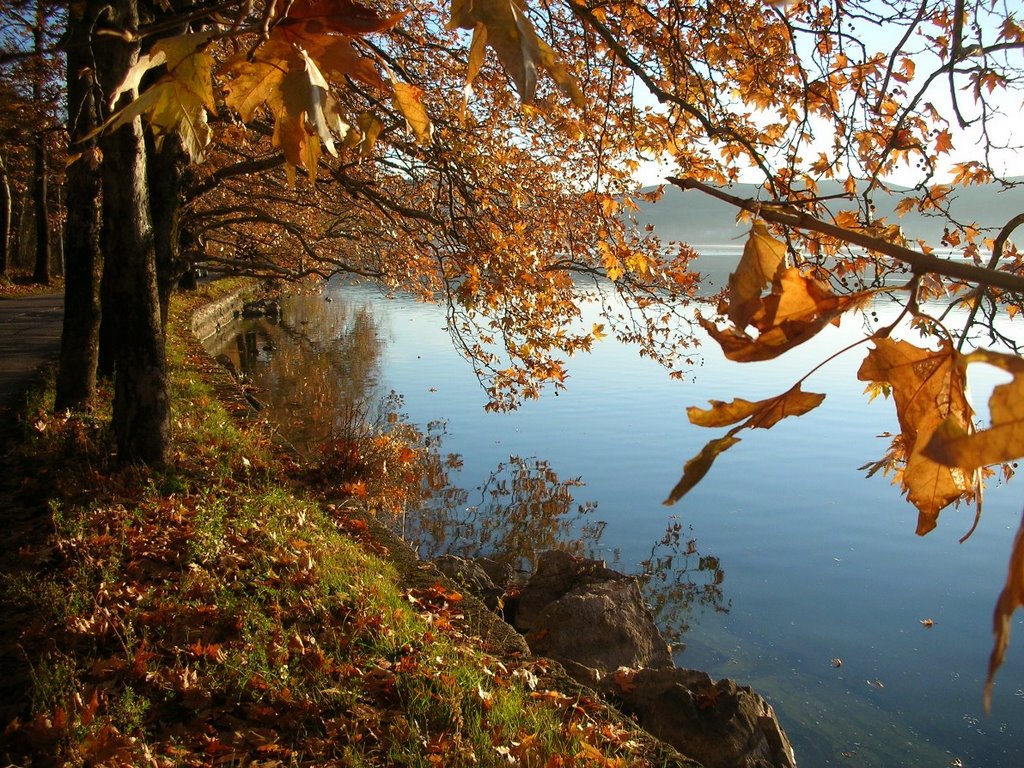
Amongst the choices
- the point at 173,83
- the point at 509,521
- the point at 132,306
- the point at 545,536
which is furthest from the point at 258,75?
the point at 509,521

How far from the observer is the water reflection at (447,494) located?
903 centimetres

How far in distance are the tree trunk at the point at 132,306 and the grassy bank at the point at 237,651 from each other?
0.37 metres

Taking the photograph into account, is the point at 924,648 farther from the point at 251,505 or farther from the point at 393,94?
the point at 393,94

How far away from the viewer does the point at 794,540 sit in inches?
428

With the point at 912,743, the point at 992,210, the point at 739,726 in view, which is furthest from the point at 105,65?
the point at 992,210

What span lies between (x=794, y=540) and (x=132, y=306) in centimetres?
965

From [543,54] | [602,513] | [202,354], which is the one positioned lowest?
[602,513]

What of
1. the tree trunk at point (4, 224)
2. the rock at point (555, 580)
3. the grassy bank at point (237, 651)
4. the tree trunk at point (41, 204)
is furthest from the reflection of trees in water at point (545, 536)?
the tree trunk at point (4, 224)

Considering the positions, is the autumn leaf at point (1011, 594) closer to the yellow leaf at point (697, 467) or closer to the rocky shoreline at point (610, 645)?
the yellow leaf at point (697, 467)

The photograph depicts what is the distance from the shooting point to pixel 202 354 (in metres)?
14.4

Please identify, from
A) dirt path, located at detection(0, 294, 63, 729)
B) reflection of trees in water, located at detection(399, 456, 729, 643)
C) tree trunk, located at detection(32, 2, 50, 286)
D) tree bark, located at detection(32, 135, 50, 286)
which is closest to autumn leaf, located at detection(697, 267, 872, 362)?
dirt path, located at detection(0, 294, 63, 729)

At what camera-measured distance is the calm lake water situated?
711cm

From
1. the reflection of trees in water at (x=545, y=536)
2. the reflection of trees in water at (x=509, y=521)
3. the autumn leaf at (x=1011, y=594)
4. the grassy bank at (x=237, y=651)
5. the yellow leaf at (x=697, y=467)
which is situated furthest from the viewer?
the reflection of trees in water at (x=509, y=521)

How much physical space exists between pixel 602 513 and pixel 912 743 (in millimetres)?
5496
